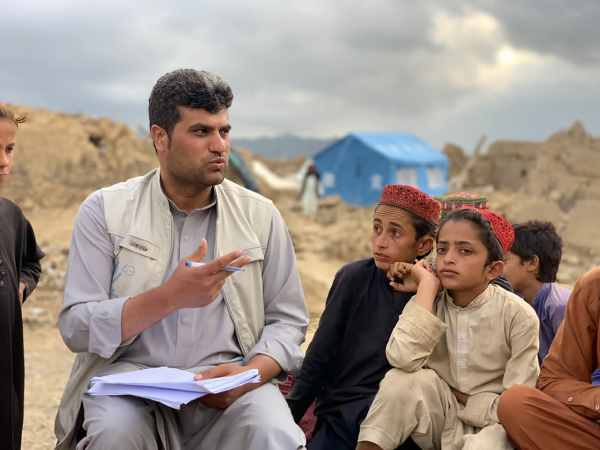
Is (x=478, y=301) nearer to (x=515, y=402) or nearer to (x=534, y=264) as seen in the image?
(x=515, y=402)

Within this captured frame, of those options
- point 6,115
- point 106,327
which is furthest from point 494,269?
point 6,115

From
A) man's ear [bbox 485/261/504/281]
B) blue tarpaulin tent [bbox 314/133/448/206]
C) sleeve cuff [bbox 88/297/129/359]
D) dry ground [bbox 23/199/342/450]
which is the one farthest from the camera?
blue tarpaulin tent [bbox 314/133/448/206]

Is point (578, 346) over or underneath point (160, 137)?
underneath

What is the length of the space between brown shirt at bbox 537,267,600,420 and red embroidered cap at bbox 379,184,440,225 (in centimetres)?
70

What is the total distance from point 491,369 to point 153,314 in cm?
133

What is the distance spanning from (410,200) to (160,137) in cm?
110

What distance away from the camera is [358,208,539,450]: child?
284 centimetres

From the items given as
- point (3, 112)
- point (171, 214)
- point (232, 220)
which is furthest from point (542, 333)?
point (3, 112)

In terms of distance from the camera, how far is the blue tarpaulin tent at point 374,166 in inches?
1112

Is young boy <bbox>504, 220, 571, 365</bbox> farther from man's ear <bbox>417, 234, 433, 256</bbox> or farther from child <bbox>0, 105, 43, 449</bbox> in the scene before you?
child <bbox>0, 105, 43, 449</bbox>

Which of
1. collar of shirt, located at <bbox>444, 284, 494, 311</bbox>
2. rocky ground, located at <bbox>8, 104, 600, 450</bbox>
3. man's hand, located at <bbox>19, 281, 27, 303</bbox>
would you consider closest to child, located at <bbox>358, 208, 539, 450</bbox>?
collar of shirt, located at <bbox>444, 284, 494, 311</bbox>

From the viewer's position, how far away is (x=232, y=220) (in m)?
3.19

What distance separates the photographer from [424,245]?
3.38 m

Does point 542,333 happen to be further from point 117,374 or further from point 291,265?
point 117,374
